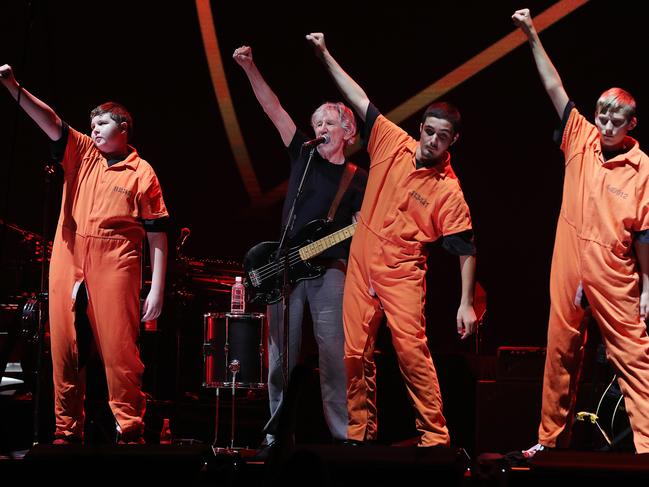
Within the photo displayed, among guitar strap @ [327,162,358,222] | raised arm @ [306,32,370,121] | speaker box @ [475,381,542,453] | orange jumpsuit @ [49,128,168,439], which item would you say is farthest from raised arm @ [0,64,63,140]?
speaker box @ [475,381,542,453]

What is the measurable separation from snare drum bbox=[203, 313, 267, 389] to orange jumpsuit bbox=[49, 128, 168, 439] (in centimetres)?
116

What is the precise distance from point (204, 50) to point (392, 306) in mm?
3568

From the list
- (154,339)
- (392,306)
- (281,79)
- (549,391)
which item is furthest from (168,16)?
(549,391)

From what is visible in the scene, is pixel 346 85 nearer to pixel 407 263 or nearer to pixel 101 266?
pixel 407 263

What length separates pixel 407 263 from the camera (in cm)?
477

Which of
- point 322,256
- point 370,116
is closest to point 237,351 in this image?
point 322,256

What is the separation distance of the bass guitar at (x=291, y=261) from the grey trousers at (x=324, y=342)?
73 millimetres

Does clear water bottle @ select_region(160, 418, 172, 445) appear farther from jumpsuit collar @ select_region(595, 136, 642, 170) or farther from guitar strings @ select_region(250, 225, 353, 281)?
jumpsuit collar @ select_region(595, 136, 642, 170)

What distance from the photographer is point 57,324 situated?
4.95 metres

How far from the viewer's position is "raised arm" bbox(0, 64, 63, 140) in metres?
4.70

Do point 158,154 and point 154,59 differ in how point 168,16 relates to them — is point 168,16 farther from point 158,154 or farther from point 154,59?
point 158,154

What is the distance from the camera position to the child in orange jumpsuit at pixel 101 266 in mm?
4934

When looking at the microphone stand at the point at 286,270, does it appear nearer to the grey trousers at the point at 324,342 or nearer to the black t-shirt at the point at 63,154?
the grey trousers at the point at 324,342

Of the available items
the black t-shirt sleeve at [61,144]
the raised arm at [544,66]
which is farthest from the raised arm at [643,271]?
the black t-shirt sleeve at [61,144]
